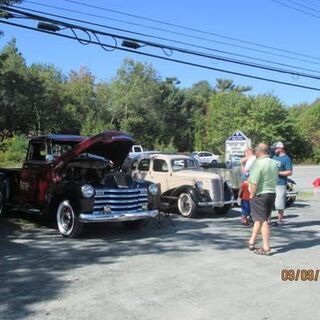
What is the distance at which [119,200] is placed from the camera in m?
10.9

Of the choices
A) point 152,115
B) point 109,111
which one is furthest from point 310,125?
point 109,111

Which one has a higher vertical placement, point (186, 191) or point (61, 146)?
point (61, 146)

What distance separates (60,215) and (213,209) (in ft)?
19.5

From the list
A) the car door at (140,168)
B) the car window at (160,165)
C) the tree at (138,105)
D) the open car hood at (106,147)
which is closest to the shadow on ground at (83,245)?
the open car hood at (106,147)

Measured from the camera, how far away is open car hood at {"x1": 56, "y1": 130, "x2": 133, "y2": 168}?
1114 cm

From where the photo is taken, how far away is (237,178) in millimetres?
16578

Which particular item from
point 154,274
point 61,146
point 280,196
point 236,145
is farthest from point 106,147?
point 236,145

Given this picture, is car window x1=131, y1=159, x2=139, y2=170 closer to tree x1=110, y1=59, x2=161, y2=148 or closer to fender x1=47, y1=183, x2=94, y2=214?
fender x1=47, y1=183, x2=94, y2=214

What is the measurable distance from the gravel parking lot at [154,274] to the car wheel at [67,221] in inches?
9.7

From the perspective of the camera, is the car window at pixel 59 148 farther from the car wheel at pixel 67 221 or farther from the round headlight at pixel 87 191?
the round headlight at pixel 87 191

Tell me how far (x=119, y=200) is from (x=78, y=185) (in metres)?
0.86

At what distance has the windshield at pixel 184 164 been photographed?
1547cm

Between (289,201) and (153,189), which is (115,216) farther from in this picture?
(289,201)

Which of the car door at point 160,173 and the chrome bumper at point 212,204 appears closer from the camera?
the chrome bumper at point 212,204
